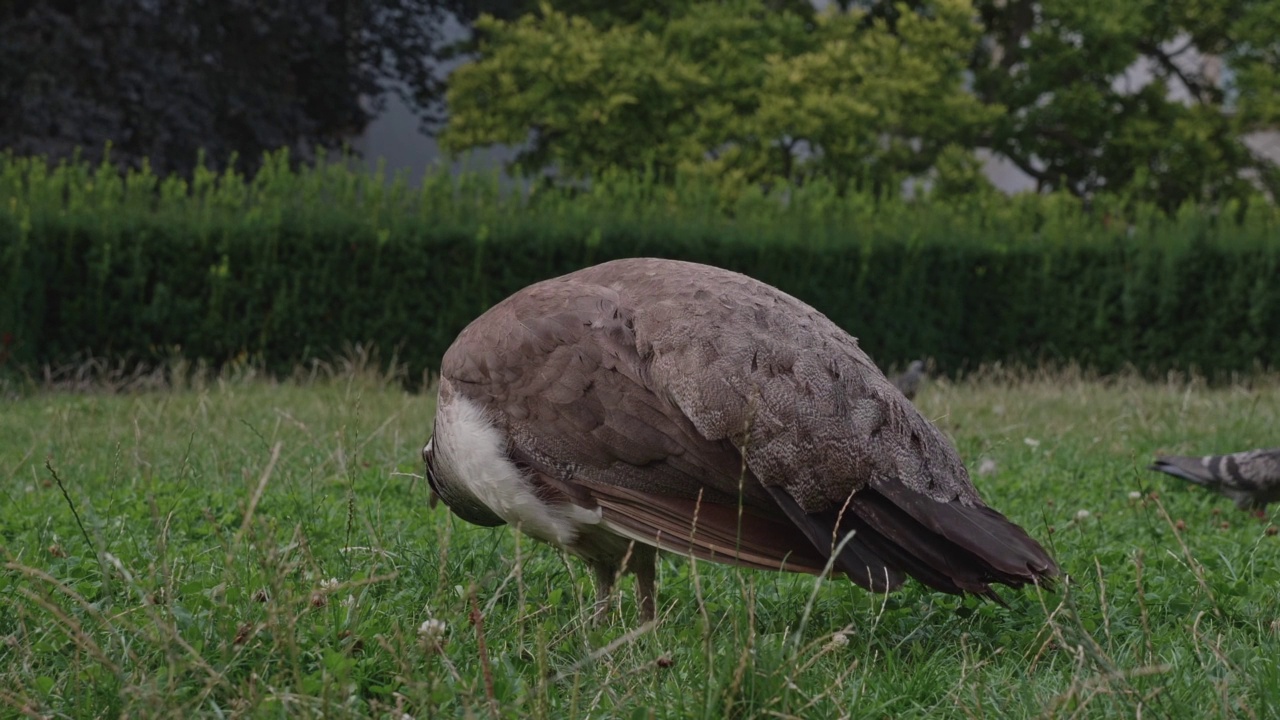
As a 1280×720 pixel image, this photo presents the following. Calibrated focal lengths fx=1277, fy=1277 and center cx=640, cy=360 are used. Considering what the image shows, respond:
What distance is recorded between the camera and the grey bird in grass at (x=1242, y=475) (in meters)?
5.61

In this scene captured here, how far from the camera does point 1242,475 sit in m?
5.68

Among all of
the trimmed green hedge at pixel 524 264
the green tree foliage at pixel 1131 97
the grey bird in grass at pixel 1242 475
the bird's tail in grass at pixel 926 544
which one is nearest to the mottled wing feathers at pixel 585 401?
the bird's tail in grass at pixel 926 544

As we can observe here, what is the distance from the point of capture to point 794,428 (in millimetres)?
3148

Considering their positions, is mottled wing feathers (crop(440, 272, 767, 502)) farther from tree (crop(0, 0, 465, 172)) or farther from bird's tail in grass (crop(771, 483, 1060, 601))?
tree (crop(0, 0, 465, 172))

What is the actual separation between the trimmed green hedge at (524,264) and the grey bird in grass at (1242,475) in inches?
229

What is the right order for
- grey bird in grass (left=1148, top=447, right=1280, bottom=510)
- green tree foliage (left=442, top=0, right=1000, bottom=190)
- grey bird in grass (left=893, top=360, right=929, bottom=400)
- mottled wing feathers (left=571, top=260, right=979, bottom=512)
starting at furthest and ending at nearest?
green tree foliage (left=442, top=0, right=1000, bottom=190) < grey bird in grass (left=893, top=360, right=929, bottom=400) < grey bird in grass (left=1148, top=447, right=1280, bottom=510) < mottled wing feathers (left=571, top=260, right=979, bottom=512)

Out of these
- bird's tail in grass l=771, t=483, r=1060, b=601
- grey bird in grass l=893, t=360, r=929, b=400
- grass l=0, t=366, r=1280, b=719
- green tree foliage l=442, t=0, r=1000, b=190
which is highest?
green tree foliage l=442, t=0, r=1000, b=190

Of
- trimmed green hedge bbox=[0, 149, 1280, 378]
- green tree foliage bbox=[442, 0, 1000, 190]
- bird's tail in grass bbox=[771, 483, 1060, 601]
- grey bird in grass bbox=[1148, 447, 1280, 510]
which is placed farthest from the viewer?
green tree foliage bbox=[442, 0, 1000, 190]

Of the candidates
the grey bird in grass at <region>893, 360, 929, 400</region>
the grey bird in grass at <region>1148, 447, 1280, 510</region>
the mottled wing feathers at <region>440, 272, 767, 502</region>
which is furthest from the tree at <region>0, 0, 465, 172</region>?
the mottled wing feathers at <region>440, 272, 767, 502</region>

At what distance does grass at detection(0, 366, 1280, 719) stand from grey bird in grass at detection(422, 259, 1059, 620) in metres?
0.20

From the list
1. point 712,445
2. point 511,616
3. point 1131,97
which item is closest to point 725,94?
point 1131,97

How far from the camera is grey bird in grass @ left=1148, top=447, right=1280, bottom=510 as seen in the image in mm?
5609

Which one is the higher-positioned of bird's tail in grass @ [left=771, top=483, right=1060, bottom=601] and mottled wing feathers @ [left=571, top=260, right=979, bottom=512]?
mottled wing feathers @ [left=571, top=260, right=979, bottom=512]

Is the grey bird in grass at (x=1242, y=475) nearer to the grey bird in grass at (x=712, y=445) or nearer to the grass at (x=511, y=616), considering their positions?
the grass at (x=511, y=616)
